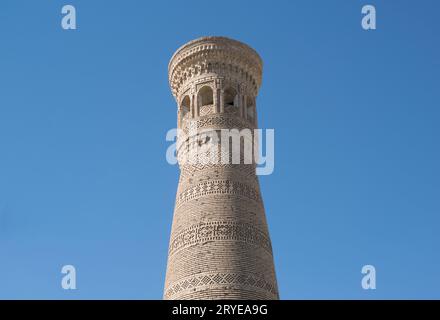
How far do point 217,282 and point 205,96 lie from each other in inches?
165

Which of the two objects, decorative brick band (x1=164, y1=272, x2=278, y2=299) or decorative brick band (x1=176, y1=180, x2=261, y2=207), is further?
decorative brick band (x1=176, y1=180, x2=261, y2=207)

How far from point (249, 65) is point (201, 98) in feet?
4.05

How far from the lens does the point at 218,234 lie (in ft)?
35.0

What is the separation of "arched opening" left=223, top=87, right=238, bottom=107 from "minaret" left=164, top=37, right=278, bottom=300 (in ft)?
0.04

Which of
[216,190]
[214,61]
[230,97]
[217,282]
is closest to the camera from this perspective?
[217,282]

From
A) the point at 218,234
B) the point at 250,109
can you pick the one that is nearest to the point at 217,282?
the point at 218,234

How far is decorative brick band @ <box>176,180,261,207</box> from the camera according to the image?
11273 millimetres

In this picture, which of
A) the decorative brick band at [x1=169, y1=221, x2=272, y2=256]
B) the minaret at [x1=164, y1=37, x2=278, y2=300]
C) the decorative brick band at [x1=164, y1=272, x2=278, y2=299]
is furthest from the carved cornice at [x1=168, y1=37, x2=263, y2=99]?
the decorative brick band at [x1=164, y1=272, x2=278, y2=299]

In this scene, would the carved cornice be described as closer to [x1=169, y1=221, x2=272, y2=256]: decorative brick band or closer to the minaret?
the minaret

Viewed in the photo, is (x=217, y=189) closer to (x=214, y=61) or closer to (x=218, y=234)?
(x=218, y=234)
